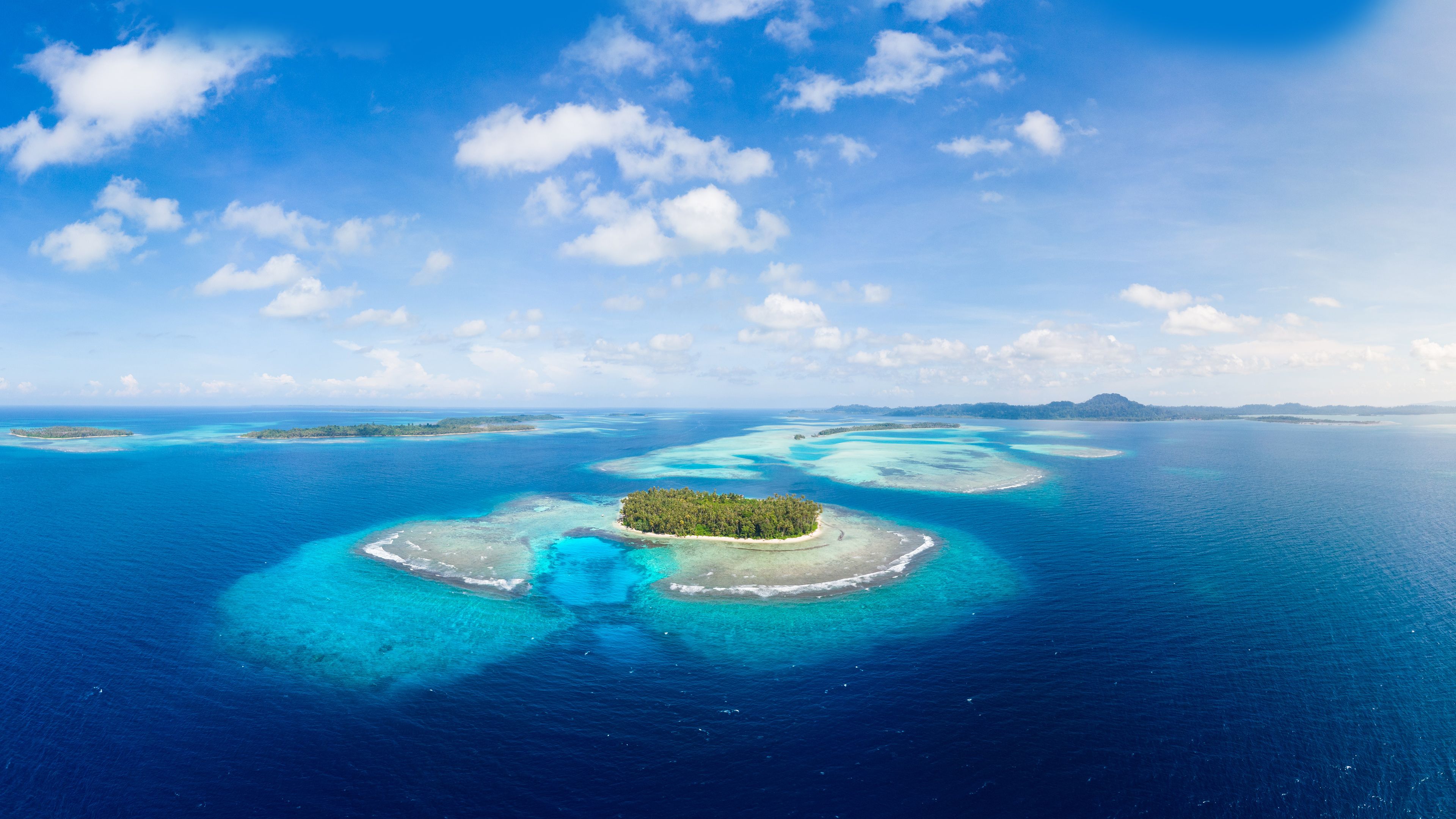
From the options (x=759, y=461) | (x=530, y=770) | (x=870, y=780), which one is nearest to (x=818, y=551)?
(x=870, y=780)

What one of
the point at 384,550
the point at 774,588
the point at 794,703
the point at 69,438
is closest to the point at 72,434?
the point at 69,438

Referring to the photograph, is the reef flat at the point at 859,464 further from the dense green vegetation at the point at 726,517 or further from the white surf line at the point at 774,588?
the white surf line at the point at 774,588

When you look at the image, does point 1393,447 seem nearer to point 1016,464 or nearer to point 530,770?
point 1016,464

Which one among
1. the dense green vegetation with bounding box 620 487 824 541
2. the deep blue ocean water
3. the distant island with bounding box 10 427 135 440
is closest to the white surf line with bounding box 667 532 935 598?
the deep blue ocean water

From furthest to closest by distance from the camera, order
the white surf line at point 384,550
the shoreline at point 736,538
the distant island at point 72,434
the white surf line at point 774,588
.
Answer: the distant island at point 72,434
the shoreline at point 736,538
the white surf line at point 384,550
the white surf line at point 774,588

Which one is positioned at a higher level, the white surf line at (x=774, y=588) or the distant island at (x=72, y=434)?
the distant island at (x=72, y=434)

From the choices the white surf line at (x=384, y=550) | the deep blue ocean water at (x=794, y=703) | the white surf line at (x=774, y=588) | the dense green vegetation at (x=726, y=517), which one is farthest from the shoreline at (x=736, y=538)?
the white surf line at (x=384, y=550)

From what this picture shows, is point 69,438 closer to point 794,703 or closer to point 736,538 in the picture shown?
point 736,538

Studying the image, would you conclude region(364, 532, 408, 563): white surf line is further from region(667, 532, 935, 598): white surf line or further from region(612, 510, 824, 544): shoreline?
region(667, 532, 935, 598): white surf line
